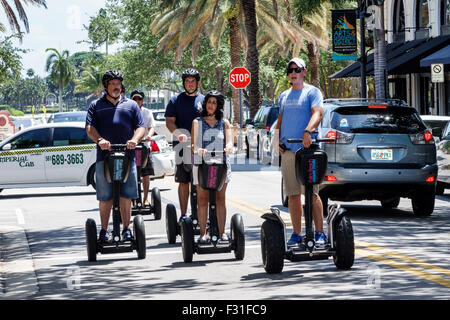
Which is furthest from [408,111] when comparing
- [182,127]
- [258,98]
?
[258,98]

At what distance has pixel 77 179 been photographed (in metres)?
19.9

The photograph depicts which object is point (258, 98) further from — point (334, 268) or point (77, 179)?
point (334, 268)

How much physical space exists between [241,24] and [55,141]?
2664cm

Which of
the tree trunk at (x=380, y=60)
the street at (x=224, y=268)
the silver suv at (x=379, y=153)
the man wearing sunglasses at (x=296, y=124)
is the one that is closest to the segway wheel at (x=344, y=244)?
the street at (x=224, y=268)

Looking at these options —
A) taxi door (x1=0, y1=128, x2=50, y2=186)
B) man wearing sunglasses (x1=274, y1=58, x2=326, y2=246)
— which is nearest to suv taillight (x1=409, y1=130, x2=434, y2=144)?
man wearing sunglasses (x1=274, y1=58, x2=326, y2=246)

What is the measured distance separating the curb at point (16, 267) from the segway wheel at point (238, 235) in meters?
2.08

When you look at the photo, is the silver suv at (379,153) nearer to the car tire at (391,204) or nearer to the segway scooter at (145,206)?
the car tire at (391,204)

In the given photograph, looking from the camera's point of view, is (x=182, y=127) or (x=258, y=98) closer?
(x=182, y=127)

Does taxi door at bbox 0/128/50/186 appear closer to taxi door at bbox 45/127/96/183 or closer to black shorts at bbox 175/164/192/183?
taxi door at bbox 45/127/96/183

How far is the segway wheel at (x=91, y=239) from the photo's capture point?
32.9 ft

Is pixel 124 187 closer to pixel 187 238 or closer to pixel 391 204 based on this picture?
pixel 187 238

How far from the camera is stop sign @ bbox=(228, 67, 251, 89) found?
3653 centimetres

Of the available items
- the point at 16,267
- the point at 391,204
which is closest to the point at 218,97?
the point at 16,267

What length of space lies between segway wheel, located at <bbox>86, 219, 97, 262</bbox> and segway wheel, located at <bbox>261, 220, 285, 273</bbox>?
2.02 metres
